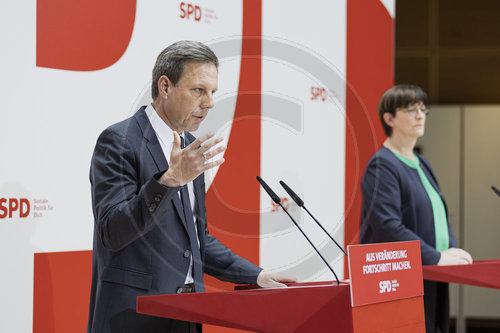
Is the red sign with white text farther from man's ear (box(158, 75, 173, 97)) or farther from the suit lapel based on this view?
man's ear (box(158, 75, 173, 97))

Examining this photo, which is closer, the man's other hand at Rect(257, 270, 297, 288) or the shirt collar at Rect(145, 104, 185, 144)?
the man's other hand at Rect(257, 270, 297, 288)

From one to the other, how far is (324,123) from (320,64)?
410 mm

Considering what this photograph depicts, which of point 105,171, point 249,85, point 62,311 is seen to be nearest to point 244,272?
point 105,171

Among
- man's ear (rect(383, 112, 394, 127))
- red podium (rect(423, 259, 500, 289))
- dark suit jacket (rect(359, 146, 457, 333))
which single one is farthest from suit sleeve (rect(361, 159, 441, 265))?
red podium (rect(423, 259, 500, 289))

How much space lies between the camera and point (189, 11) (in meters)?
2.62

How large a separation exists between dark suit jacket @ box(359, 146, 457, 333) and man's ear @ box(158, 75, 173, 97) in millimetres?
1197

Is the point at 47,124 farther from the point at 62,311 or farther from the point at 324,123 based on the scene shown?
the point at 324,123

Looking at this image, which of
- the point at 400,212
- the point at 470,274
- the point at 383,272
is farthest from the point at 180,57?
the point at 400,212

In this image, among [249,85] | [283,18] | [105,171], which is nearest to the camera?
[105,171]

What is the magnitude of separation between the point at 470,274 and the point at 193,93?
1116 mm

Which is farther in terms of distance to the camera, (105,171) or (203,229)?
(203,229)

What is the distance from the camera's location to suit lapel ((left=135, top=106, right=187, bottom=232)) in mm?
1625

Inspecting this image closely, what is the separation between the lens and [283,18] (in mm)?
3068

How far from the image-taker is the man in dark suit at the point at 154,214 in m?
1.49
